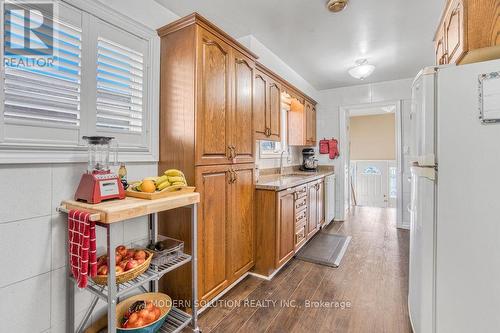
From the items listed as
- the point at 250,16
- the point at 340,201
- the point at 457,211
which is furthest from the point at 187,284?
the point at 340,201

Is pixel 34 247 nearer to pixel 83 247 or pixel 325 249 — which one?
pixel 83 247

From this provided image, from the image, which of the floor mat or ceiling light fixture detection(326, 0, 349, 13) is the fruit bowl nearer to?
the floor mat

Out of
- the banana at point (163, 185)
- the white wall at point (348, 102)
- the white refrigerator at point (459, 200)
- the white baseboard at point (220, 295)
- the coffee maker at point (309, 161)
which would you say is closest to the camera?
the white refrigerator at point (459, 200)

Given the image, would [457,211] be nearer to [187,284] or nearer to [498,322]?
[498,322]

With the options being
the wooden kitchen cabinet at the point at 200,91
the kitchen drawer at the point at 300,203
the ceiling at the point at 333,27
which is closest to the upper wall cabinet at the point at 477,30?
the ceiling at the point at 333,27

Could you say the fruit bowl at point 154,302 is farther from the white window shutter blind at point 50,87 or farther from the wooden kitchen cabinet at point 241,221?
the white window shutter blind at point 50,87

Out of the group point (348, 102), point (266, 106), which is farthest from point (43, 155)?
point (348, 102)

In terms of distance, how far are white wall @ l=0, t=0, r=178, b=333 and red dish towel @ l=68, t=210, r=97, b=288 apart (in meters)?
0.22

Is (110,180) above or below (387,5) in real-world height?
below

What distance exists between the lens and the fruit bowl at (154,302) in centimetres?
142

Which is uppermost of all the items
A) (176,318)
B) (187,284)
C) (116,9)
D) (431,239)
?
(116,9)

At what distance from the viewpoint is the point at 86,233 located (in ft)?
3.91

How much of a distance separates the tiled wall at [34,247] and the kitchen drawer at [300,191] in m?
2.13

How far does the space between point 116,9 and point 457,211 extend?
2.48 metres
